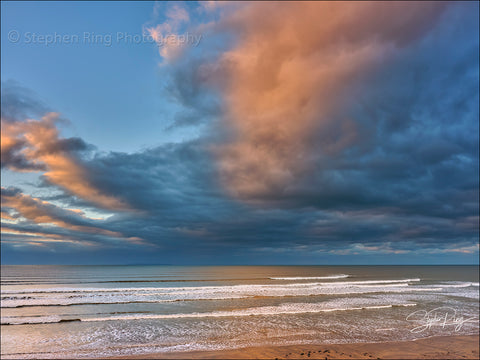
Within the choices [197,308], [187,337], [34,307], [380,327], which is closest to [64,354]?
[187,337]

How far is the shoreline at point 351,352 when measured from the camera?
15.3 metres

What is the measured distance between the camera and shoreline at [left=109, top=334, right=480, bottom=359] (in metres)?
15.3

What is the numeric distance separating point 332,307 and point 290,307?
14.6 ft

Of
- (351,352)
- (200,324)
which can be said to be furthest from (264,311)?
(351,352)

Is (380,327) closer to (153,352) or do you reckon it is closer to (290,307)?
(290,307)

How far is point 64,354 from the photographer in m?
15.8
